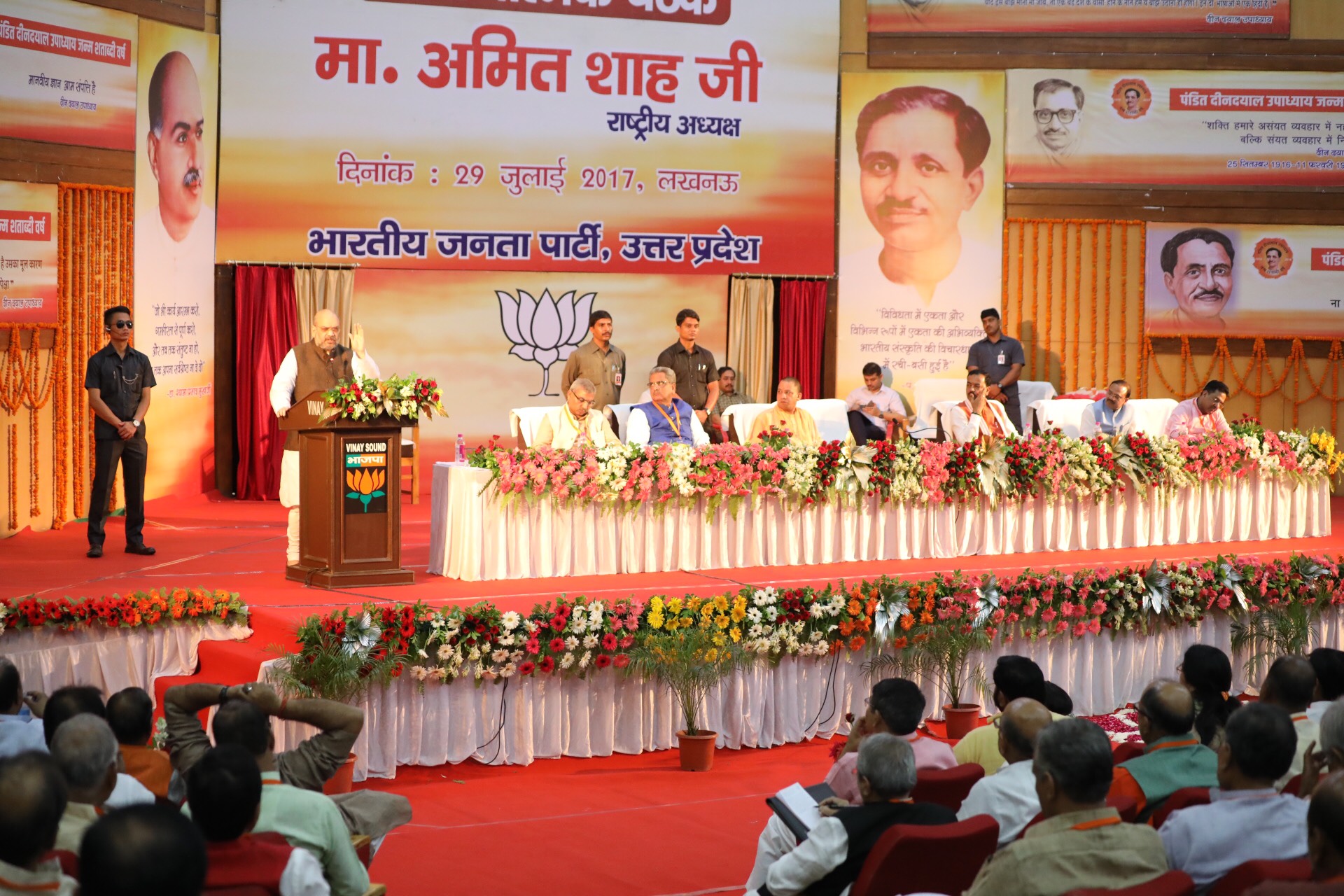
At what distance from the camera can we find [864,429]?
12320 mm

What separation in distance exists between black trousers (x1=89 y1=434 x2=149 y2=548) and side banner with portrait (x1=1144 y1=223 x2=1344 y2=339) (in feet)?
32.9

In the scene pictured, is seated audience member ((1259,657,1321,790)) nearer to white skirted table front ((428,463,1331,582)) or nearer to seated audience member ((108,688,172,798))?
seated audience member ((108,688,172,798))

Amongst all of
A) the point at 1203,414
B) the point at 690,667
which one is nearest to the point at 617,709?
the point at 690,667

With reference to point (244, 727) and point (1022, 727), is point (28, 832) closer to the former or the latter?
point (244, 727)

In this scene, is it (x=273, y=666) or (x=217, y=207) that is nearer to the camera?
(x=273, y=666)

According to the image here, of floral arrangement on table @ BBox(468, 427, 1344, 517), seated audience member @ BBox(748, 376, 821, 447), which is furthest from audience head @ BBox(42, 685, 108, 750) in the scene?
seated audience member @ BBox(748, 376, 821, 447)

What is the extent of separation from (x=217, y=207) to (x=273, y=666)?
6.86 m

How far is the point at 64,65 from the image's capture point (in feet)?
34.7

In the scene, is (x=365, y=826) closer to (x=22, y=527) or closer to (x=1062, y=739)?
(x=1062, y=739)

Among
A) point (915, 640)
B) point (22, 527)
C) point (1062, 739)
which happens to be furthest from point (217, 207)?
point (1062, 739)

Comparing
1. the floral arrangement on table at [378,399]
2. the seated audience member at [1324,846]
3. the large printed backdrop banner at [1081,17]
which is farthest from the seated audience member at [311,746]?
the large printed backdrop banner at [1081,17]

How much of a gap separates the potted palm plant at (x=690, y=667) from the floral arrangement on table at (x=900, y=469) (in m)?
1.24

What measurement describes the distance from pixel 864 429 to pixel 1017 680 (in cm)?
744

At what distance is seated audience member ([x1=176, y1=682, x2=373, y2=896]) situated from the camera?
11.2ft
